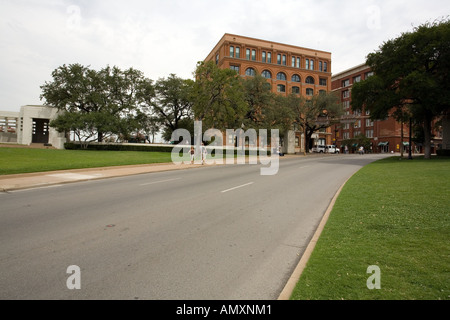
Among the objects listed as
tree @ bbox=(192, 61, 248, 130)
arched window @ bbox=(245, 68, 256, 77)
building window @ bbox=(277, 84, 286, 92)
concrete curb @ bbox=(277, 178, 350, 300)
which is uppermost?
arched window @ bbox=(245, 68, 256, 77)

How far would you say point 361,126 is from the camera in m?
79.6

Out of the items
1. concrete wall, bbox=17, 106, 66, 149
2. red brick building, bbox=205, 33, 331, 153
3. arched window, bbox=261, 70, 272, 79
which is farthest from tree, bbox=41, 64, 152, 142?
arched window, bbox=261, 70, 272, 79

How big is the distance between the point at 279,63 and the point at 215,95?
144ft

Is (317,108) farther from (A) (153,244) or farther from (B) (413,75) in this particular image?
(A) (153,244)

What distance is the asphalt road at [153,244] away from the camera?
3420mm

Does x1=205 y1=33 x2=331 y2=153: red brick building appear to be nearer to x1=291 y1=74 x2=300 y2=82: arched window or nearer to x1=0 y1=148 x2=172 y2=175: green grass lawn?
x1=291 y1=74 x2=300 y2=82: arched window

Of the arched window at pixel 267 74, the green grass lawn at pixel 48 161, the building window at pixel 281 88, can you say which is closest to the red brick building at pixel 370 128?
the building window at pixel 281 88

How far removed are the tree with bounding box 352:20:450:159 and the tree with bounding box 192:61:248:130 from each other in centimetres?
1507

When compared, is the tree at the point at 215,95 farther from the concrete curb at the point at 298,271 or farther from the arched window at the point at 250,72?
the arched window at the point at 250,72

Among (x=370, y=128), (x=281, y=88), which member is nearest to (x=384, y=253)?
(x=281, y=88)

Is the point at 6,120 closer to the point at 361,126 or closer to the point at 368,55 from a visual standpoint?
the point at 368,55

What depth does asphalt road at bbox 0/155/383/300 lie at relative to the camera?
135 inches

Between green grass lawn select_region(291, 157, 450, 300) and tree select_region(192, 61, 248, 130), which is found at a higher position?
tree select_region(192, 61, 248, 130)

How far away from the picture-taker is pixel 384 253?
4.27 m
